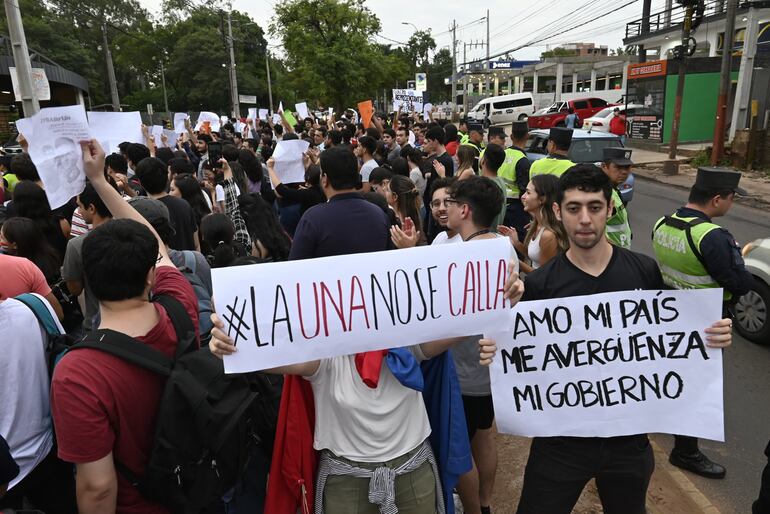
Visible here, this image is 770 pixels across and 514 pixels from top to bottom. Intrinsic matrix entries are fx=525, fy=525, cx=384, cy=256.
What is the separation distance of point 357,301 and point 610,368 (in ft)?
3.80

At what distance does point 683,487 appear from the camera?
308 centimetres

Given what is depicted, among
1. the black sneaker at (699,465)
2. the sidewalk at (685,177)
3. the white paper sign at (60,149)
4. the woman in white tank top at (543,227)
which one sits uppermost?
the white paper sign at (60,149)

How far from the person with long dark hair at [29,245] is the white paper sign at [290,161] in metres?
2.48

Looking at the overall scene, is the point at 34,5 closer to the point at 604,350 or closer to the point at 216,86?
the point at 216,86

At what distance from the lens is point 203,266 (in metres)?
3.09

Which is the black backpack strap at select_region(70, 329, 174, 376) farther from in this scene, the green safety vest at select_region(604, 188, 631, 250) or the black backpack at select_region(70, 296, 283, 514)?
the green safety vest at select_region(604, 188, 631, 250)

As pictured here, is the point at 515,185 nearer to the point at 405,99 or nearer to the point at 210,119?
the point at 210,119

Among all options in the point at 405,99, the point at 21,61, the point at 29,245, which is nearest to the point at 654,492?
the point at 29,245

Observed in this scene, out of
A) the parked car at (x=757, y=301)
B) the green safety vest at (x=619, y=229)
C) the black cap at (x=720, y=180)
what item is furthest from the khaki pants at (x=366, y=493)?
the parked car at (x=757, y=301)

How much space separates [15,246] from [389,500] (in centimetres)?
301

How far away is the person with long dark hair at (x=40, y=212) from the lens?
3.89 metres

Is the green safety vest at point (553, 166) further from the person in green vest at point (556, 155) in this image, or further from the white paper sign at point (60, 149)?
the white paper sign at point (60, 149)

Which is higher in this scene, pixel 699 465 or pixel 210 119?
pixel 210 119

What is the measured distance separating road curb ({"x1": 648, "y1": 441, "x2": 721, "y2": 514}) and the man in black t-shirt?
3.02ft
